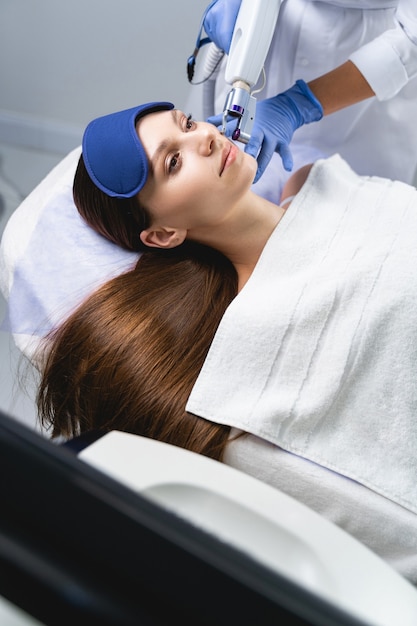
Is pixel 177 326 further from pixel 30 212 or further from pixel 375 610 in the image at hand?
pixel 375 610

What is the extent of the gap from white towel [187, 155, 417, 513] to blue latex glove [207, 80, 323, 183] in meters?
0.29

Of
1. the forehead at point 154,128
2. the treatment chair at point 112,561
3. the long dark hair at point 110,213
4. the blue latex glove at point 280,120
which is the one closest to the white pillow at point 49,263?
the long dark hair at point 110,213

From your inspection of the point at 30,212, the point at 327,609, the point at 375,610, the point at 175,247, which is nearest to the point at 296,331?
the point at 175,247

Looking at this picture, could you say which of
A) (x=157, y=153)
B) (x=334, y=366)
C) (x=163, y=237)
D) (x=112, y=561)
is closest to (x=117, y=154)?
(x=157, y=153)

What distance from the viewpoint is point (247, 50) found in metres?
1.05

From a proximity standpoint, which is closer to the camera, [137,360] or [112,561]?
[112,561]

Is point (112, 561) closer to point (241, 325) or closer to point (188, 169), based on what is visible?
point (241, 325)

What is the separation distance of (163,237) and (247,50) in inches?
15.7

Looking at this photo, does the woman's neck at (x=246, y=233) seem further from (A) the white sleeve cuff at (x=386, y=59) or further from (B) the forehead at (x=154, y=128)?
(A) the white sleeve cuff at (x=386, y=59)

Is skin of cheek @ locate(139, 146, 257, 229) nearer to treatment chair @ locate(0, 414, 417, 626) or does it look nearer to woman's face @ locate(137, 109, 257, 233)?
woman's face @ locate(137, 109, 257, 233)

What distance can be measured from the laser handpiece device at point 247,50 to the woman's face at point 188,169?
0.11m

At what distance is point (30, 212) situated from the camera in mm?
1402

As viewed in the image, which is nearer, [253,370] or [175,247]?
[253,370]

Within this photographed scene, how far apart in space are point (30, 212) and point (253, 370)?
0.66 metres
